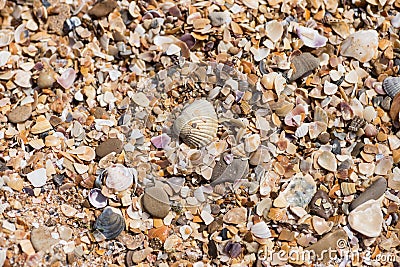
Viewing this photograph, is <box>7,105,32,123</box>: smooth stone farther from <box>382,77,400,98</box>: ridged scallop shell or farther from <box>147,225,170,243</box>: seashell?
<box>382,77,400,98</box>: ridged scallop shell

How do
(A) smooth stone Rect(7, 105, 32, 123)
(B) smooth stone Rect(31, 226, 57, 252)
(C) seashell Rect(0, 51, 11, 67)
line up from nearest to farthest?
(B) smooth stone Rect(31, 226, 57, 252)
(A) smooth stone Rect(7, 105, 32, 123)
(C) seashell Rect(0, 51, 11, 67)

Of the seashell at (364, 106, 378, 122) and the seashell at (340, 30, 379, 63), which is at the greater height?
the seashell at (340, 30, 379, 63)

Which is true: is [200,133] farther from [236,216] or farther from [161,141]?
[236,216]

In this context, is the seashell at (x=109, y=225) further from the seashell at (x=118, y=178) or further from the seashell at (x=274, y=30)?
the seashell at (x=274, y=30)

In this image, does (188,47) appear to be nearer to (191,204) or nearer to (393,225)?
(191,204)

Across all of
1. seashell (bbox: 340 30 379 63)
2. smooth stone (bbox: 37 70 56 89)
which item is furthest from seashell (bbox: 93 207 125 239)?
seashell (bbox: 340 30 379 63)

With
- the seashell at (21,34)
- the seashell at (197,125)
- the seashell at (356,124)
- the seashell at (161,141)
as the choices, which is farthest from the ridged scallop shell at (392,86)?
the seashell at (21,34)
